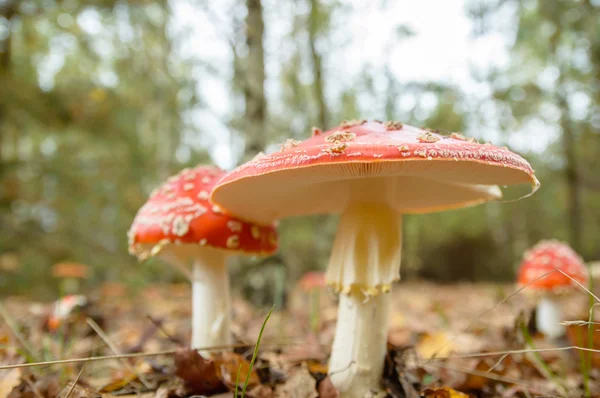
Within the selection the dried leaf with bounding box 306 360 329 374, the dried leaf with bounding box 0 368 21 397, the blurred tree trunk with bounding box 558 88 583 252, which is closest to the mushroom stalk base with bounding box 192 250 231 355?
the dried leaf with bounding box 306 360 329 374

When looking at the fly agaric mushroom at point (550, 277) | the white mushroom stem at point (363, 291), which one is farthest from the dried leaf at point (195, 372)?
the fly agaric mushroom at point (550, 277)

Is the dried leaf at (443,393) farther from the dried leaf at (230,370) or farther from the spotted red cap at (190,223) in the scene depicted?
the spotted red cap at (190,223)

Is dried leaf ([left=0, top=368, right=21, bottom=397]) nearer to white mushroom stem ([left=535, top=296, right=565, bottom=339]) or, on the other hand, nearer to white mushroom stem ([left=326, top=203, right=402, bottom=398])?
white mushroom stem ([left=326, top=203, right=402, bottom=398])

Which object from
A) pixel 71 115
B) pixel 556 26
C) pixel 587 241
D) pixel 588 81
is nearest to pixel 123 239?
pixel 71 115

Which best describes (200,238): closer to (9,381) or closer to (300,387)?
(300,387)

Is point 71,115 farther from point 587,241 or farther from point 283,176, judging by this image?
point 587,241

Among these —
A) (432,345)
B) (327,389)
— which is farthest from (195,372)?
(432,345)
